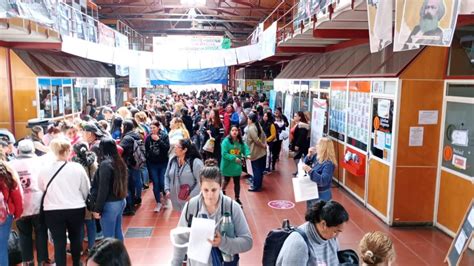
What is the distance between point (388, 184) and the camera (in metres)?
6.32

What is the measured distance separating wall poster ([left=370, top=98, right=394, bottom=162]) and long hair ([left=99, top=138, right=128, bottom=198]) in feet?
13.9

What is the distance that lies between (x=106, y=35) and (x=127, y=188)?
36.9 ft

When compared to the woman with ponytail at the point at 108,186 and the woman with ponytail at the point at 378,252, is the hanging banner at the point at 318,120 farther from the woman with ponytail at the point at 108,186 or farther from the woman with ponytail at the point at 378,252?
the woman with ponytail at the point at 378,252

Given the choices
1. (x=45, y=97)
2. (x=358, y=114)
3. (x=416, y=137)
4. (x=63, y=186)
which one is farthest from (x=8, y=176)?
(x=45, y=97)

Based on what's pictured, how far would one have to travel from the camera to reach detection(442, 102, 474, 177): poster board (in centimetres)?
538

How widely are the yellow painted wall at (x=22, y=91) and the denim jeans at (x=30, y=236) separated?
630 cm

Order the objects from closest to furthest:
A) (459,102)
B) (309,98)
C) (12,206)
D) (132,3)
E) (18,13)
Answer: (12,206) → (459,102) → (18,13) → (309,98) → (132,3)

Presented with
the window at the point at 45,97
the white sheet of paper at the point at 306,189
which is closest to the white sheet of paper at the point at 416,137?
Result: the white sheet of paper at the point at 306,189

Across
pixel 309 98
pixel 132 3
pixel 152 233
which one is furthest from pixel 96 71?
pixel 152 233

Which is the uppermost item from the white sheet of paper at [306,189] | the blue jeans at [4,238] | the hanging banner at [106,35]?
the hanging banner at [106,35]

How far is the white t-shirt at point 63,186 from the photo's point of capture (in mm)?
4172

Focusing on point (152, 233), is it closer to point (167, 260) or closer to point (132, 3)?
point (167, 260)

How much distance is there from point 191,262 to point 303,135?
22.7 feet

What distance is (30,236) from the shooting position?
464 centimetres
